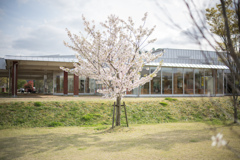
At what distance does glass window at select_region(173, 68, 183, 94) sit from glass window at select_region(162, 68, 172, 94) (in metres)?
0.69

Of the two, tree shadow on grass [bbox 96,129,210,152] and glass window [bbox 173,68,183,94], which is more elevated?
glass window [bbox 173,68,183,94]

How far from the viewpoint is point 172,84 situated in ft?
79.5

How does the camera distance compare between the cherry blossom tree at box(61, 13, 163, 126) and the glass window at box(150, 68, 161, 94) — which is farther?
the glass window at box(150, 68, 161, 94)

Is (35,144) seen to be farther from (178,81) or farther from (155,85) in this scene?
(178,81)

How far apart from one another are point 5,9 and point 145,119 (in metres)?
12.0

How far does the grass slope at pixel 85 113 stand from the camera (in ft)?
36.1

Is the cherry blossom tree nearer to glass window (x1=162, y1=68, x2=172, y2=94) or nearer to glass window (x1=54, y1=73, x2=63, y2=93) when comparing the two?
glass window (x1=162, y1=68, x2=172, y2=94)

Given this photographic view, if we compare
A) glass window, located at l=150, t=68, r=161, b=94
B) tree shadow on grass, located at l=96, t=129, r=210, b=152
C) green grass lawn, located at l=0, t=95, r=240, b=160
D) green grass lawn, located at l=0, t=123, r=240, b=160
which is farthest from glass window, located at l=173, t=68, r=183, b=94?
tree shadow on grass, located at l=96, t=129, r=210, b=152

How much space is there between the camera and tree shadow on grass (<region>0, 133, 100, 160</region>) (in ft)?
19.3

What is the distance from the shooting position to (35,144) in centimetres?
683

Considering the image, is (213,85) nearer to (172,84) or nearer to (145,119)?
(172,84)

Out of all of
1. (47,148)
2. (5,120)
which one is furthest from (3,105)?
(47,148)

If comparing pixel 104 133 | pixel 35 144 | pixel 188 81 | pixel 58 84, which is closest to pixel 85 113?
pixel 104 133

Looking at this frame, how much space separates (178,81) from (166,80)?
5.73 feet
